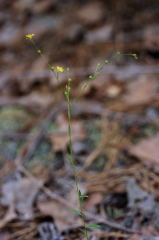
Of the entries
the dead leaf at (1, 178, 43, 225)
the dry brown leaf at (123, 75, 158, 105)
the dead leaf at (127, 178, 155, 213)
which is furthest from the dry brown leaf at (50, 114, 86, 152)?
the dead leaf at (127, 178, 155, 213)

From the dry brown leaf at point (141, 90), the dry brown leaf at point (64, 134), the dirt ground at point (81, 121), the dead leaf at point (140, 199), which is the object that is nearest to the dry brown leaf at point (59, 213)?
the dirt ground at point (81, 121)

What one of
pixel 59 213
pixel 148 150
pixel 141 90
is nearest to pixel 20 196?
pixel 59 213

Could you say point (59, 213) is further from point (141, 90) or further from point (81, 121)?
point (141, 90)

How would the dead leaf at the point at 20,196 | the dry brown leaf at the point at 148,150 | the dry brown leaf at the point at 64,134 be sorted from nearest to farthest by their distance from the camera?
the dead leaf at the point at 20,196 → the dry brown leaf at the point at 148,150 → the dry brown leaf at the point at 64,134

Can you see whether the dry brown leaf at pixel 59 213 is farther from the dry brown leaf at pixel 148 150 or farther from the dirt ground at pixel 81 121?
the dry brown leaf at pixel 148 150

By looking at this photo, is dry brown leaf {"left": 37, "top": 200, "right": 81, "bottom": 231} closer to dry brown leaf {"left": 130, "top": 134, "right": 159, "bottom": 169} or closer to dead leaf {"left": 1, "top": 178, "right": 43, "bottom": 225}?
dead leaf {"left": 1, "top": 178, "right": 43, "bottom": 225}
